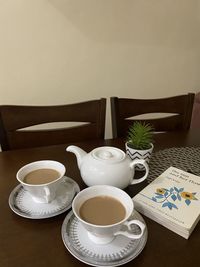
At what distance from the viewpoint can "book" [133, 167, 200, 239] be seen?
0.59m

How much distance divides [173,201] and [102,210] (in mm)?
202

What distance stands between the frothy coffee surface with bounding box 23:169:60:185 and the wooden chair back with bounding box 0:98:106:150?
38 centimetres

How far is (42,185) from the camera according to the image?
1.99 feet

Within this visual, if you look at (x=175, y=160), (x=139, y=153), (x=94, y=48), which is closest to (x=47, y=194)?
(x=139, y=153)

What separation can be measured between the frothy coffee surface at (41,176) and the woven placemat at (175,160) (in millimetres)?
291

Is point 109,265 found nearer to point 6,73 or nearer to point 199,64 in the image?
point 6,73

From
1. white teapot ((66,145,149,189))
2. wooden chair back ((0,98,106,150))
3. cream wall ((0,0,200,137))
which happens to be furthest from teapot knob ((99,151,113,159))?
cream wall ((0,0,200,137))

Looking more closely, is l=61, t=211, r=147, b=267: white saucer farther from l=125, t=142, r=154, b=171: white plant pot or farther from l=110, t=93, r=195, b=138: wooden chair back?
l=110, t=93, r=195, b=138: wooden chair back

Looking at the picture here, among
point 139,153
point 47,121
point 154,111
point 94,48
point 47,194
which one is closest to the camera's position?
point 47,194

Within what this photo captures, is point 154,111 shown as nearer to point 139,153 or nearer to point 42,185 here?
point 139,153

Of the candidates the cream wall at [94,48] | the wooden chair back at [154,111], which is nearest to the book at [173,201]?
the wooden chair back at [154,111]

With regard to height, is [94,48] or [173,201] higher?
[94,48]

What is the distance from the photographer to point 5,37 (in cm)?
137

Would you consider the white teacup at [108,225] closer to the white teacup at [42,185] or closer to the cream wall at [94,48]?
the white teacup at [42,185]
